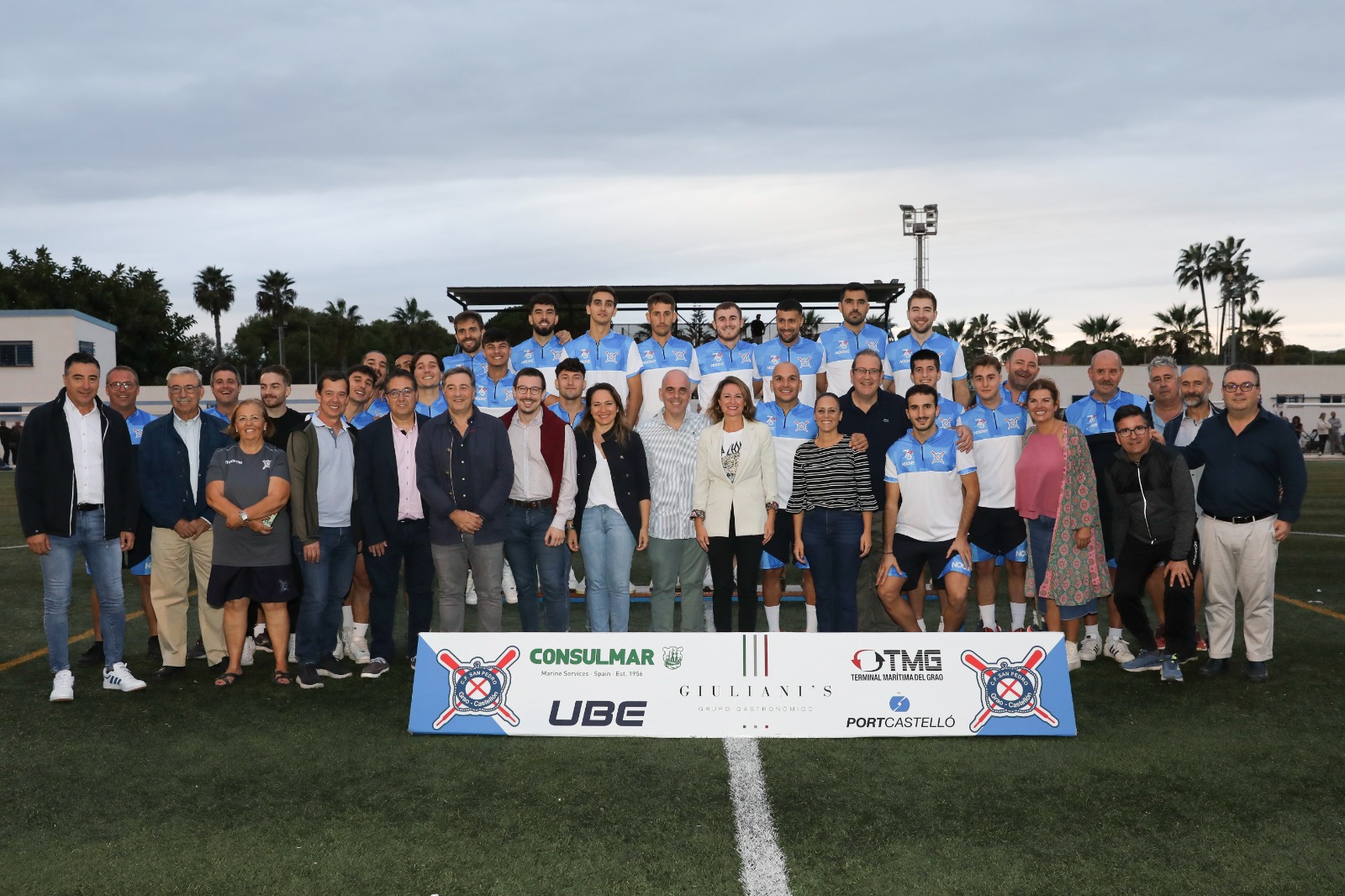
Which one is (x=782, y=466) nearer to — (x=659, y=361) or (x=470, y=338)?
(x=659, y=361)

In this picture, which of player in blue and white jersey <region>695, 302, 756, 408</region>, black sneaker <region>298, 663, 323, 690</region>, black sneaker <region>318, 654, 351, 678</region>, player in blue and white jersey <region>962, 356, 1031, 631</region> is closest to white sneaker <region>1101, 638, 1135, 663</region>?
player in blue and white jersey <region>962, 356, 1031, 631</region>

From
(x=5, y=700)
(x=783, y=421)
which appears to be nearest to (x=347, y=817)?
(x=5, y=700)

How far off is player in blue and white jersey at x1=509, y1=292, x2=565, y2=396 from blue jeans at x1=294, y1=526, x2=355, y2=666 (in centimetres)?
239

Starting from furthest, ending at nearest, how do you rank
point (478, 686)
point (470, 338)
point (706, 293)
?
point (706, 293), point (470, 338), point (478, 686)

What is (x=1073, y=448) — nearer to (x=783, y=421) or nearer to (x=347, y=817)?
(x=783, y=421)

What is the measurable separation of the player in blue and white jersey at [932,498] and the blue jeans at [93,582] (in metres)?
5.17

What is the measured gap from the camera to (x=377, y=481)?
6.38 meters

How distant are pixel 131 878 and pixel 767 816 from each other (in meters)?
2.62

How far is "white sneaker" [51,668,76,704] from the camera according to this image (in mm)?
5973

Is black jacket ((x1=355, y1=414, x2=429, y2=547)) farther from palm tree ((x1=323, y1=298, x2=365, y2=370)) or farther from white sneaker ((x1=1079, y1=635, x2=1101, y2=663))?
palm tree ((x1=323, y1=298, x2=365, y2=370))

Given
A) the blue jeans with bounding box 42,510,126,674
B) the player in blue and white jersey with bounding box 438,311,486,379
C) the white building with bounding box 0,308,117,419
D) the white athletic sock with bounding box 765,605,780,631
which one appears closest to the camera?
the blue jeans with bounding box 42,510,126,674

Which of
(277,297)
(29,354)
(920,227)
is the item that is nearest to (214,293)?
(277,297)

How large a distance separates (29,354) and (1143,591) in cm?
4369

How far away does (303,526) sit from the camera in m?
6.19
